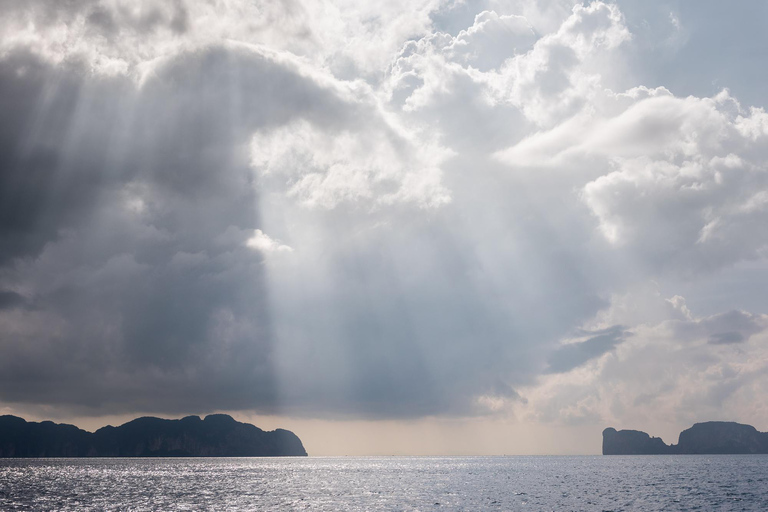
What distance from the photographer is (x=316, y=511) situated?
104 metres

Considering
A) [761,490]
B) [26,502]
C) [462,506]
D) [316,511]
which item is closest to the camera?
[316,511]

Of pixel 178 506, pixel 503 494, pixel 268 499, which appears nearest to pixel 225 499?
pixel 268 499

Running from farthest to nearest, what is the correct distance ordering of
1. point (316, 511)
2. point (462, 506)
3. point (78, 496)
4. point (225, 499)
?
point (78, 496)
point (225, 499)
point (462, 506)
point (316, 511)

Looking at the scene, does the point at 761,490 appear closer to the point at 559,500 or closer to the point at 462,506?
the point at 559,500

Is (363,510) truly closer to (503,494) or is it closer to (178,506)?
(178,506)

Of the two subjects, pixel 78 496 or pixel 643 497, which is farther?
pixel 78 496

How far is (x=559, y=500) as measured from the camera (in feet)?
408

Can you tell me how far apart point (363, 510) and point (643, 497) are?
6579cm

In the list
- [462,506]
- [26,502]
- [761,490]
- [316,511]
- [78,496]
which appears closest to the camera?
[316,511]

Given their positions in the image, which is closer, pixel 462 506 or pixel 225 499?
pixel 462 506

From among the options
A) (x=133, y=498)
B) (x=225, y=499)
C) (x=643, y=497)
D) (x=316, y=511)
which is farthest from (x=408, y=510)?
(x=133, y=498)

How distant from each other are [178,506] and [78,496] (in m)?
41.5

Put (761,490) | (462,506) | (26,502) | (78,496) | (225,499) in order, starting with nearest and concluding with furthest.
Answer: (462,506)
(26,502)
(225,499)
(78,496)
(761,490)

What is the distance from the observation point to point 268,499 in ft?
431
